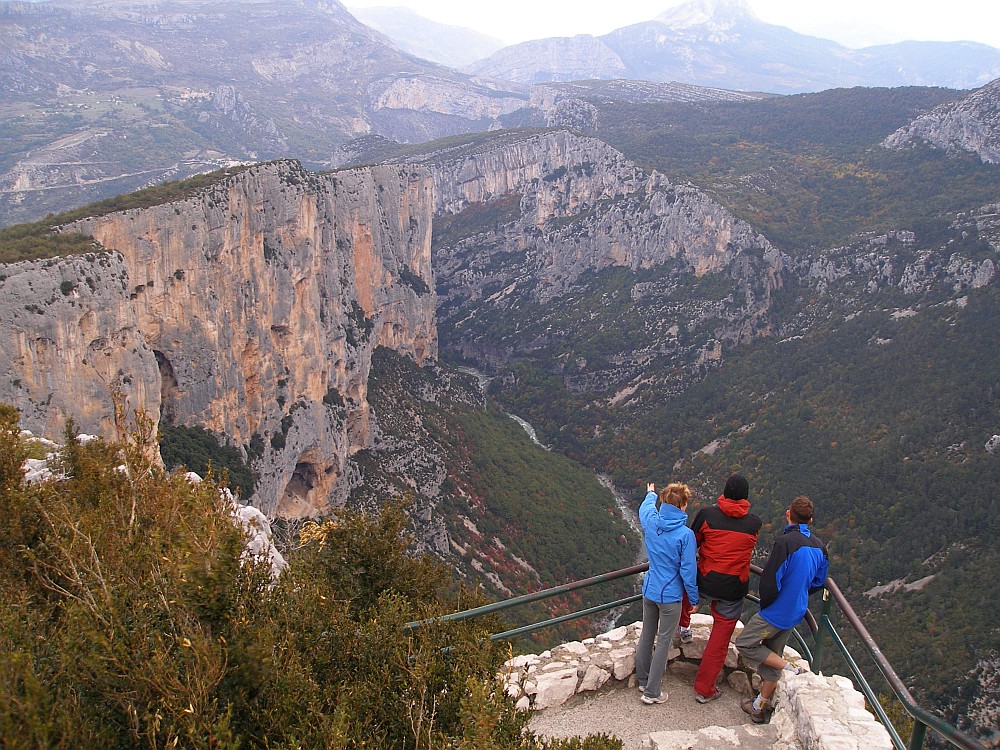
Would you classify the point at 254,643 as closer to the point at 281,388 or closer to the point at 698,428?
the point at 281,388

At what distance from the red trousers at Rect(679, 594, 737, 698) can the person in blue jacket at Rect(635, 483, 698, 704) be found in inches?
13.7

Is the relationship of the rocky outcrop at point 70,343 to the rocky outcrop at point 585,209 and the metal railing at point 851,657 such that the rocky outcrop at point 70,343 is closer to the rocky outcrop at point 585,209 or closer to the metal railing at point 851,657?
the metal railing at point 851,657

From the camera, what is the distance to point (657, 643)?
7.79 m

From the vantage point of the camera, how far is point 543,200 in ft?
322

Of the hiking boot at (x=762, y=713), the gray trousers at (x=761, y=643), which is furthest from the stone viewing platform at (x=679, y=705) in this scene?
the gray trousers at (x=761, y=643)

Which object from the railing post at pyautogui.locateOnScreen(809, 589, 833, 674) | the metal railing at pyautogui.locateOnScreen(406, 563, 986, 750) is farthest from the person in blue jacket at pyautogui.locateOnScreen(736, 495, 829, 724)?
the metal railing at pyautogui.locateOnScreen(406, 563, 986, 750)

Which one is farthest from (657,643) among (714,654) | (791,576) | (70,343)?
(70,343)

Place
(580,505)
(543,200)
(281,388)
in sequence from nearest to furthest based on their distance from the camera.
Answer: (281,388) < (580,505) < (543,200)

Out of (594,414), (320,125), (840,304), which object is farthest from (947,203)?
(320,125)

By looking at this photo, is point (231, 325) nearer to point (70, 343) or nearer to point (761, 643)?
point (70, 343)

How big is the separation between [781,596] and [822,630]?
0.60m

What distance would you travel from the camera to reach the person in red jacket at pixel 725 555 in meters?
7.48

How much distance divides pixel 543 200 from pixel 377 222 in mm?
47571

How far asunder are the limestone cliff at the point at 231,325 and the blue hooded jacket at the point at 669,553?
19.4m
